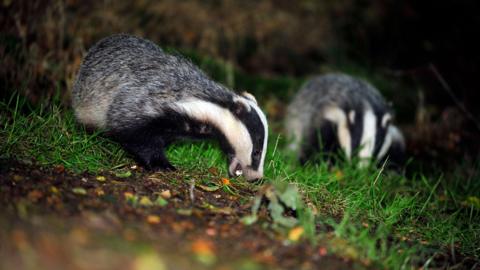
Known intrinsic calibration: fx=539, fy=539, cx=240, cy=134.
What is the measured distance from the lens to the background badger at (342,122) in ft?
19.7

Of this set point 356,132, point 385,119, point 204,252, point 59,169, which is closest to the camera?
point 204,252

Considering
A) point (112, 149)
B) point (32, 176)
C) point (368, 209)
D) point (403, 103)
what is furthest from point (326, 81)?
point (32, 176)

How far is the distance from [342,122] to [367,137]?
33cm

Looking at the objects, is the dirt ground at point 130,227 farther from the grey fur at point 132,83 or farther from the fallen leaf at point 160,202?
the grey fur at point 132,83

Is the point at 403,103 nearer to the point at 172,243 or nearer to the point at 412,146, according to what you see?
the point at 412,146

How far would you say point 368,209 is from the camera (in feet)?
13.8

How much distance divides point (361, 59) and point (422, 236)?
6.87 metres

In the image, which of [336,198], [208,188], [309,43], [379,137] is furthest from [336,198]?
[309,43]

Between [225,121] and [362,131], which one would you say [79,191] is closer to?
[225,121]

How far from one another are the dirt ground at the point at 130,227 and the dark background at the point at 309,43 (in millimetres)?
2142

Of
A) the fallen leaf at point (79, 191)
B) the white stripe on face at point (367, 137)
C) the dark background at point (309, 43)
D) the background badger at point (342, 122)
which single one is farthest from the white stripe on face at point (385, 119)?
the fallen leaf at point (79, 191)

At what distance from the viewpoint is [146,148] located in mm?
3998

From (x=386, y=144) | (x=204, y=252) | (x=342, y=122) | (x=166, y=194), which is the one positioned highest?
(x=204, y=252)

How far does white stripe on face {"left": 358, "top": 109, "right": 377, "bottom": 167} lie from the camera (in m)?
5.84
